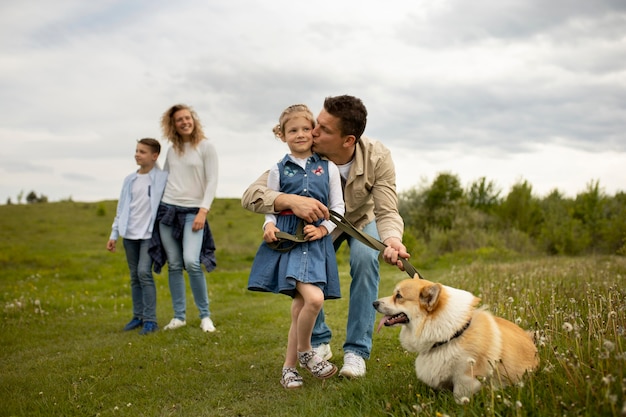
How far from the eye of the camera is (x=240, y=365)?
5949 mm

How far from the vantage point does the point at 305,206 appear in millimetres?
4641

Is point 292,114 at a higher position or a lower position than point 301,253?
higher

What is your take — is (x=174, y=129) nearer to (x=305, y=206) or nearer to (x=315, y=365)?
(x=305, y=206)

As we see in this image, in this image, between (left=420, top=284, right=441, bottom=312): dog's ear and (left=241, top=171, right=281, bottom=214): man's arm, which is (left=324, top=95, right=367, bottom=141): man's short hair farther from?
(left=420, top=284, right=441, bottom=312): dog's ear

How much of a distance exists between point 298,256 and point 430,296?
4.37 feet

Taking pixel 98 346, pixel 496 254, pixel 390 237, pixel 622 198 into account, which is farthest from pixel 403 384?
pixel 622 198

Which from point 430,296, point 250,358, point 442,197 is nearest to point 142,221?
point 250,358

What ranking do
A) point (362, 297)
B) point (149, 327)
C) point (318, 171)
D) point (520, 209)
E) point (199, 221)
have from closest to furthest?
point (318, 171)
point (362, 297)
point (199, 221)
point (149, 327)
point (520, 209)

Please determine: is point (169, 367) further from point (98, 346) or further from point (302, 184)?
point (302, 184)

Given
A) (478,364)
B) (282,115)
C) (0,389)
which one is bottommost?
(0,389)

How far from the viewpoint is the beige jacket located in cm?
518

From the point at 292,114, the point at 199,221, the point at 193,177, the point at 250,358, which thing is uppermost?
the point at 292,114

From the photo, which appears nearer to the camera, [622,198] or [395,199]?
[395,199]

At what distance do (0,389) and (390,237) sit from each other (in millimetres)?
3953
